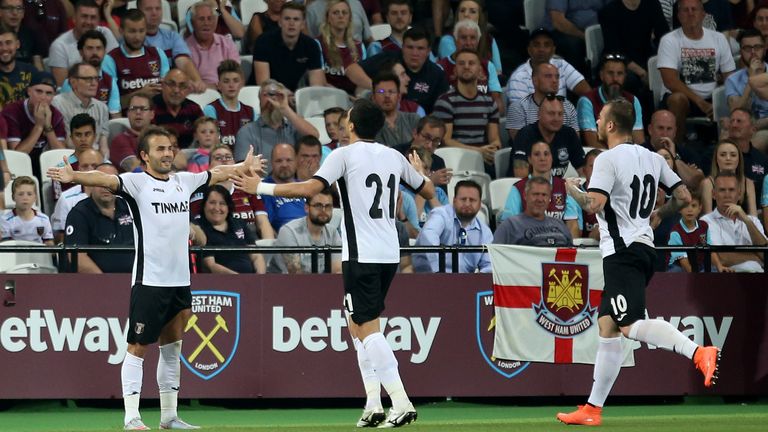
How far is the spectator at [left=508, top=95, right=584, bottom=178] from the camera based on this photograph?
1471 centimetres

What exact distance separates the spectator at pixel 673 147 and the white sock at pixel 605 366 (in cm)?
570

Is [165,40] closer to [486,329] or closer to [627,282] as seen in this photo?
[486,329]

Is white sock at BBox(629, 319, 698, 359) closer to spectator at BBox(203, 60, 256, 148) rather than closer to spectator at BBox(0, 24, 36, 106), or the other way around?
spectator at BBox(203, 60, 256, 148)

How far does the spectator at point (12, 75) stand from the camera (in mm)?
14320

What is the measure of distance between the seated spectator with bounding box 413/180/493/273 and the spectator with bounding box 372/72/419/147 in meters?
1.89

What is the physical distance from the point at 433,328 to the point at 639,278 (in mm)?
3199

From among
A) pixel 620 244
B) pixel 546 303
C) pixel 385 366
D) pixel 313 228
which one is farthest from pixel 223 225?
pixel 620 244

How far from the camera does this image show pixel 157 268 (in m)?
9.44

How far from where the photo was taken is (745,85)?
53.3 ft

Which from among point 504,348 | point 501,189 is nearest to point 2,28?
point 501,189

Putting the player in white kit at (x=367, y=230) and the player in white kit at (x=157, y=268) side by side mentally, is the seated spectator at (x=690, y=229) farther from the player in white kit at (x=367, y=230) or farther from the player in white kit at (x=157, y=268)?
the player in white kit at (x=157, y=268)

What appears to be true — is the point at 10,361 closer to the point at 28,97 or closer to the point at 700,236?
the point at 28,97

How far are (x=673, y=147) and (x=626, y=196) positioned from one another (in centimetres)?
604

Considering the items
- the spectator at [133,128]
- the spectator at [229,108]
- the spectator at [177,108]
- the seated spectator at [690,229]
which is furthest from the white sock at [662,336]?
the spectator at [177,108]
